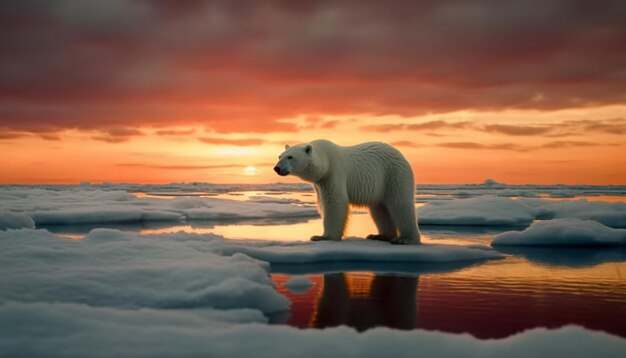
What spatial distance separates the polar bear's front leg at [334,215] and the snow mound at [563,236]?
3320 mm

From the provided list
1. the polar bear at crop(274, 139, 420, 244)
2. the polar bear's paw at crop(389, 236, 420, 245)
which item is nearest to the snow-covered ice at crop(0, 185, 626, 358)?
the polar bear's paw at crop(389, 236, 420, 245)

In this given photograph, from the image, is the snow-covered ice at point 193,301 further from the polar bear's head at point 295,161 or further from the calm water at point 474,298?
the polar bear's head at point 295,161

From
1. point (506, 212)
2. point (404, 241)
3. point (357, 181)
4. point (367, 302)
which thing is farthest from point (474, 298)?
point (506, 212)

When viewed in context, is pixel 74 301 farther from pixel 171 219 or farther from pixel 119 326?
pixel 171 219

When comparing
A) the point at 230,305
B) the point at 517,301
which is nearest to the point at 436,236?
the point at 517,301

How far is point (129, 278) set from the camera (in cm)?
417

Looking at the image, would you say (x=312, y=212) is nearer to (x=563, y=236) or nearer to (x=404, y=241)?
(x=563, y=236)

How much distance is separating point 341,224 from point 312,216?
963 centimetres

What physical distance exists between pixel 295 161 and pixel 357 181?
1091 mm

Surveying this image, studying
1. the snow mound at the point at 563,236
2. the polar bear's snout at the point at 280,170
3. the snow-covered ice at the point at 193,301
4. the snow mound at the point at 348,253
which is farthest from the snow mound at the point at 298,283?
the snow mound at the point at 563,236

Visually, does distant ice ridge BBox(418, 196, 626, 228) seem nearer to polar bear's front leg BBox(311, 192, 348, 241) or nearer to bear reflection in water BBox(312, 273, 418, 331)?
polar bear's front leg BBox(311, 192, 348, 241)

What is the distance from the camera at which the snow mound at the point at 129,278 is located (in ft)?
12.6

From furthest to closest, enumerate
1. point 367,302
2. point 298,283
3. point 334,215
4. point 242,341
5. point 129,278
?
point 334,215, point 298,283, point 367,302, point 129,278, point 242,341

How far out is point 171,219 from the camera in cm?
1518
